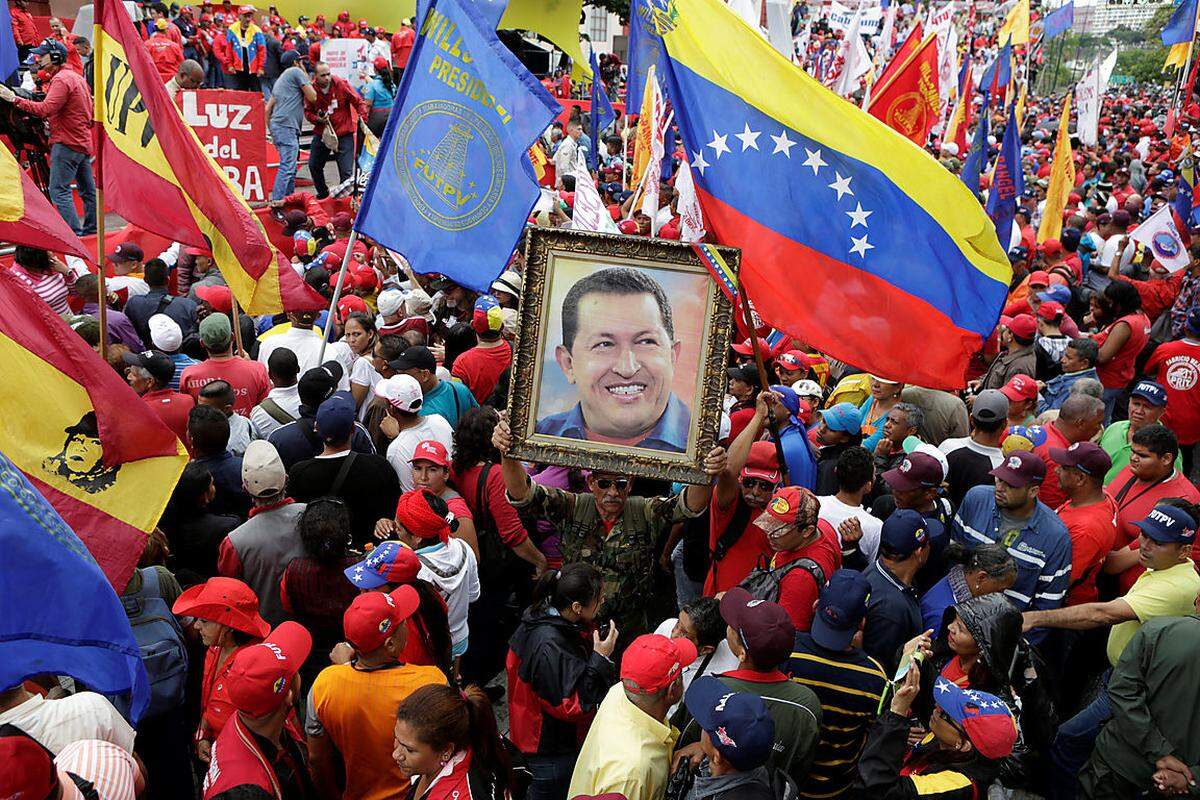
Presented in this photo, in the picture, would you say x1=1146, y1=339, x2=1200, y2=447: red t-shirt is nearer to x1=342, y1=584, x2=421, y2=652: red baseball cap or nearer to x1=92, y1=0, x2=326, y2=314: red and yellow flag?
x1=342, y1=584, x2=421, y2=652: red baseball cap

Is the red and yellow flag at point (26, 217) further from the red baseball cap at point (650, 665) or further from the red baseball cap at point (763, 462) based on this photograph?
the red baseball cap at point (763, 462)

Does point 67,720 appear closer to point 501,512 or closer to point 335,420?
point 335,420

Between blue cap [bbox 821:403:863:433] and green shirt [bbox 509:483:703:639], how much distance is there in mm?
1464

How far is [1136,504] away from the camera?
579 cm

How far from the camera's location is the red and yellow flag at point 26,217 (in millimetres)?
4824

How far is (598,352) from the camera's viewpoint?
4602 mm

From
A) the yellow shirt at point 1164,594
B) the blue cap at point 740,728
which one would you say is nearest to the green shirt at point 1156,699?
the yellow shirt at point 1164,594

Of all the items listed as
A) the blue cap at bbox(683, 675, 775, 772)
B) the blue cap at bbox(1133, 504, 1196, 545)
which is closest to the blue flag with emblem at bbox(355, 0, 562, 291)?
the blue cap at bbox(683, 675, 775, 772)

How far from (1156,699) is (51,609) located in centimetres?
439

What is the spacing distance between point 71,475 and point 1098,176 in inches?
1030

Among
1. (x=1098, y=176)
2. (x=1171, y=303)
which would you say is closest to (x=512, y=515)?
(x=1171, y=303)

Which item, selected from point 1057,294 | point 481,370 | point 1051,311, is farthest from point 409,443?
point 1057,294

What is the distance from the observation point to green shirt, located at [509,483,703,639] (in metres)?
5.19

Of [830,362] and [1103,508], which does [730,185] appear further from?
[830,362]
